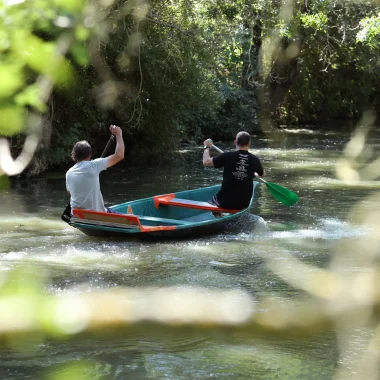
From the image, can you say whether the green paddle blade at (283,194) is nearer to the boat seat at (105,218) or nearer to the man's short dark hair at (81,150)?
the boat seat at (105,218)

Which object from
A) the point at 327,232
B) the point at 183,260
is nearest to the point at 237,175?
the point at 327,232

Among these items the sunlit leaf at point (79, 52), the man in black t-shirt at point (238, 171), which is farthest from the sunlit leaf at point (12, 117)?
the man in black t-shirt at point (238, 171)

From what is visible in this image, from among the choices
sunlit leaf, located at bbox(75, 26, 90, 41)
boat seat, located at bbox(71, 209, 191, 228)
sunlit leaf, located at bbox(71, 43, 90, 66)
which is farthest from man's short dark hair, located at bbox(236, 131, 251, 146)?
sunlit leaf, located at bbox(71, 43, 90, 66)

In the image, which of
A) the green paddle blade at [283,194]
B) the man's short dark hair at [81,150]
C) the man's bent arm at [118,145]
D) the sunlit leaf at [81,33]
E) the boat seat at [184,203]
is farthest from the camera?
the green paddle blade at [283,194]

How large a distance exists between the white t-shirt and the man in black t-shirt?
5.15 ft

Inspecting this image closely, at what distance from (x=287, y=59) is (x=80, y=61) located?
2866 centimetres

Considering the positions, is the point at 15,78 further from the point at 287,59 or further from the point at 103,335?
the point at 287,59

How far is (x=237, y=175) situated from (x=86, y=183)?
213 cm

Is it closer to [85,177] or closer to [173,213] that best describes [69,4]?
[85,177]

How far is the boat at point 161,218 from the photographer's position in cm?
848

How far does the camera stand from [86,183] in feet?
27.7

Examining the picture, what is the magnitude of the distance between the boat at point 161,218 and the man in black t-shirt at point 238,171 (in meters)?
0.12

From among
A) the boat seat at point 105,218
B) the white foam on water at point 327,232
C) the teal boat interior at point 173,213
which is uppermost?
the boat seat at point 105,218

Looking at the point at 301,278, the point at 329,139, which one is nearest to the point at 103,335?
the point at 301,278
